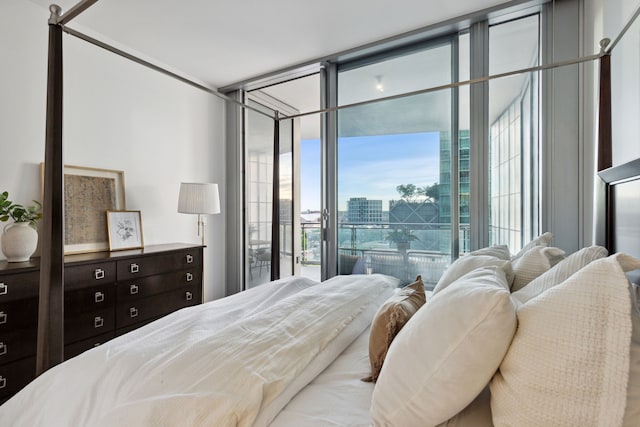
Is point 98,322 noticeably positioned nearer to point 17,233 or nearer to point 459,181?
point 17,233

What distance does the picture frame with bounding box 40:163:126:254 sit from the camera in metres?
2.51

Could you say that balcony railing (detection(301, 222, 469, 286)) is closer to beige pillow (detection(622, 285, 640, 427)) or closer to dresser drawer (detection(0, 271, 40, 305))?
beige pillow (detection(622, 285, 640, 427))

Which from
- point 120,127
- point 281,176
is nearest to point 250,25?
point 120,127

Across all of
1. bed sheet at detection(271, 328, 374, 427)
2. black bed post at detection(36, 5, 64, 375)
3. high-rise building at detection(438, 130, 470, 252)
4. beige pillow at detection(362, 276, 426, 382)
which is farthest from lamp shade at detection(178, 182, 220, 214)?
beige pillow at detection(362, 276, 426, 382)

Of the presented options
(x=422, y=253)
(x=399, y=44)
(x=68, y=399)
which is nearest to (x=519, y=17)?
(x=399, y=44)

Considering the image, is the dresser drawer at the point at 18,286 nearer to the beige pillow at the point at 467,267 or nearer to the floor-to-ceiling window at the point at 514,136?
the beige pillow at the point at 467,267

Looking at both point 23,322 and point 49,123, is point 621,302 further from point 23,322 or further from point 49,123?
point 23,322

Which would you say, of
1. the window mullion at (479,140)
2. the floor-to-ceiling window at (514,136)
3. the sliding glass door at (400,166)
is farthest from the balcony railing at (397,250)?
the floor-to-ceiling window at (514,136)

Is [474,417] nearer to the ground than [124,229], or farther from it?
nearer to the ground

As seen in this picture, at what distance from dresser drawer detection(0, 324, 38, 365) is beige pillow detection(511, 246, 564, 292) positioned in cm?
265

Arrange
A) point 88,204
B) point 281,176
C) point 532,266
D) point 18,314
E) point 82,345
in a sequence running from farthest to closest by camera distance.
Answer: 1. point 281,176
2. point 88,204
3. point 82,345
4. point 18,314
5. point 532,266

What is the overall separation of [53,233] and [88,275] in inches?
46.1

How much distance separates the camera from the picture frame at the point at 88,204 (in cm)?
251

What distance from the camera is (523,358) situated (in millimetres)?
602
